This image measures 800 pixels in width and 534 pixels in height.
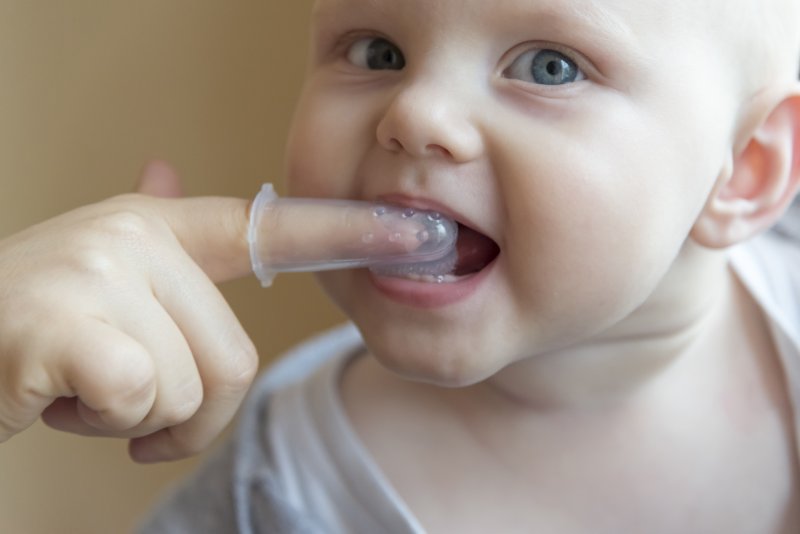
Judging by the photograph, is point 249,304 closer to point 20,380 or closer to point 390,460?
point 390,460

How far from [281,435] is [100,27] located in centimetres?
55

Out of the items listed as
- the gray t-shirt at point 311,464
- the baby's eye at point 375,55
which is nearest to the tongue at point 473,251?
the baby's eye at point 375,55

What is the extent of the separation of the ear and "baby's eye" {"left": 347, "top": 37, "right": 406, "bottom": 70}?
0.68 ft

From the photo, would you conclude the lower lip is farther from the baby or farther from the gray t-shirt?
the gray t-shirt

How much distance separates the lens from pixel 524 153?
58 centimetres

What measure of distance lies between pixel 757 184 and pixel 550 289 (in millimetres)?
179

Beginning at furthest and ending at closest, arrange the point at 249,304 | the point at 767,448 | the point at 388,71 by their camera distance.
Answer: the point at 249,304 < the point at 767,448 < the point at 388,71

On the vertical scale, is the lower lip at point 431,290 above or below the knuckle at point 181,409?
above

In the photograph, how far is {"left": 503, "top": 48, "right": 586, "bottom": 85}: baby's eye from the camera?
598 millimetres

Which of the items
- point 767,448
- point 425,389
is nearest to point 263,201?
point 425,389

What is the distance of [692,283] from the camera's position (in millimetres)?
735

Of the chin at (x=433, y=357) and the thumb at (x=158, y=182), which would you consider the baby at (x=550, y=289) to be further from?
the thumb at (x=158, y=182)

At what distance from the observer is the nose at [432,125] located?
1.84ft

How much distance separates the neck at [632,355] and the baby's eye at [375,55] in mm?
219
